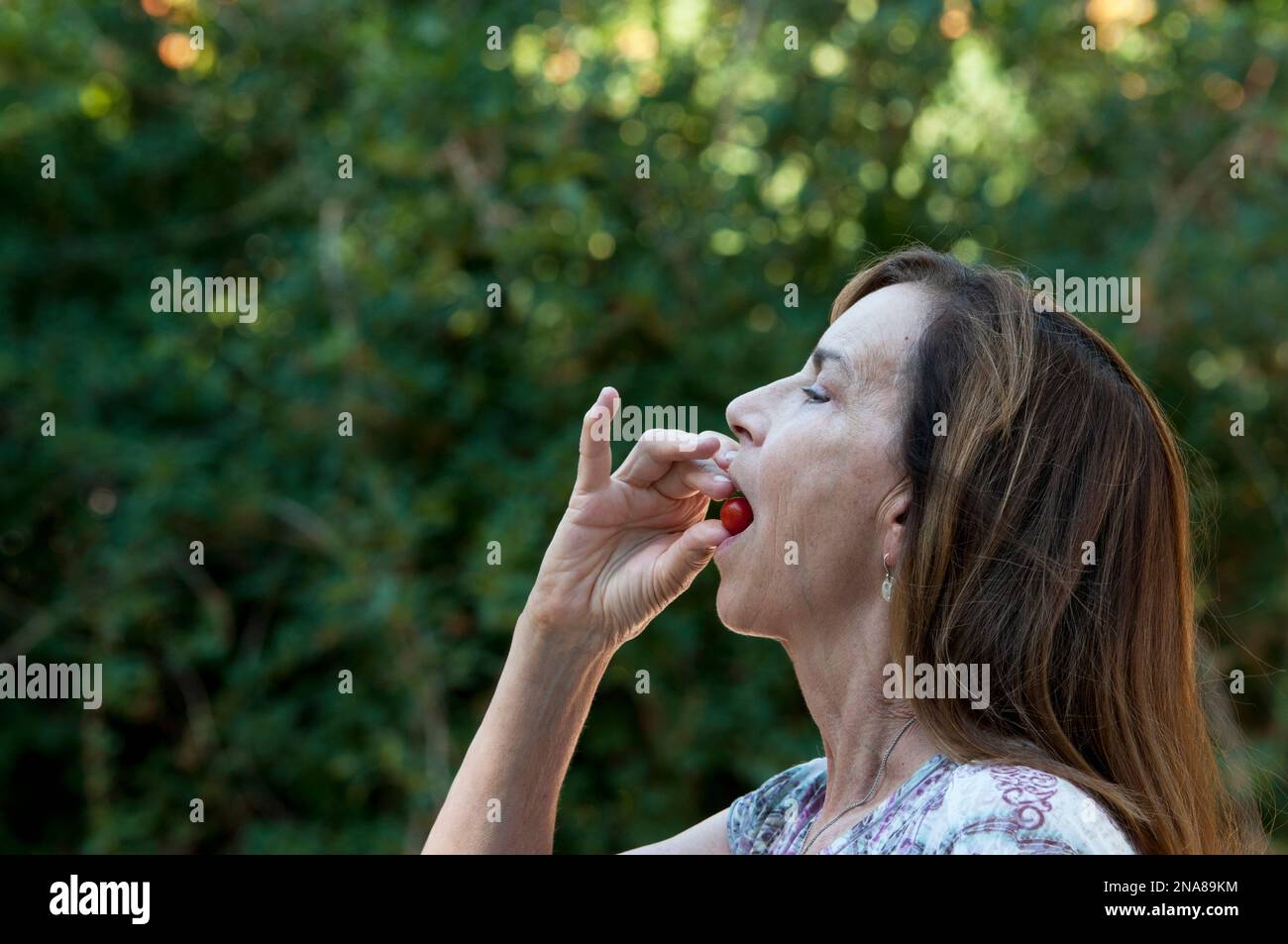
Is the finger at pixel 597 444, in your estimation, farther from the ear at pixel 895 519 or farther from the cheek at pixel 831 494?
the ear at pixel 895 519

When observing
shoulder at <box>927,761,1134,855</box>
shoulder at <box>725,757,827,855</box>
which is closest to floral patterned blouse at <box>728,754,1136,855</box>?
shoulder at <box>927,761,1134,855</box>

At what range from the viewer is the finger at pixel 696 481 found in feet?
5.83

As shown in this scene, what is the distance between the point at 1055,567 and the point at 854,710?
11.6 inches

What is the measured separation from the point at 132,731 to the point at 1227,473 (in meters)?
3.15

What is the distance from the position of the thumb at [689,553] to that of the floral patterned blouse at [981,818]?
0.39m

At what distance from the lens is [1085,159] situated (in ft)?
13.2

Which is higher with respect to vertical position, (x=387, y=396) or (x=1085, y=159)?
(x=1085, y=159)

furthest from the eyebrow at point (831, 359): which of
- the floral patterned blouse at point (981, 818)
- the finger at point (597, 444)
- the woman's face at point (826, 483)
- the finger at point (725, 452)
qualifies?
the floral patterned blouse at point (981, 818)

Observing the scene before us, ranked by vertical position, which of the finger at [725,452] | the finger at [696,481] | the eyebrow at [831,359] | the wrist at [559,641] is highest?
the eyebrow at [831,359]

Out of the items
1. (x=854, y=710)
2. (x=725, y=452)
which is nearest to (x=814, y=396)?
(x=725, y=452)
